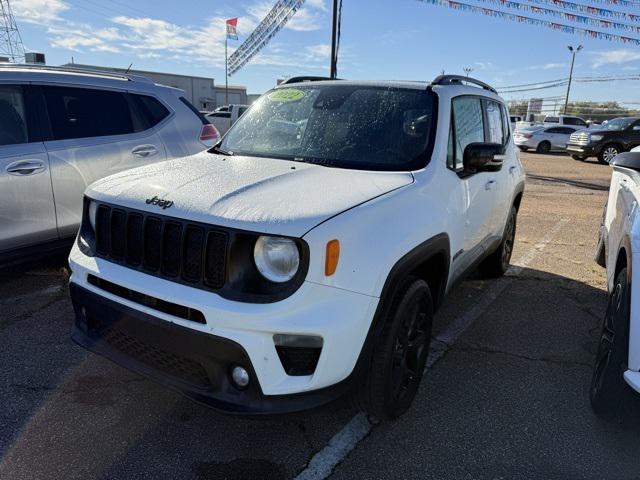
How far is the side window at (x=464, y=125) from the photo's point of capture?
10.9 feet

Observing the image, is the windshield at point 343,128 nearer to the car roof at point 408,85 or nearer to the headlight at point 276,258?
the car roof at point 408,85

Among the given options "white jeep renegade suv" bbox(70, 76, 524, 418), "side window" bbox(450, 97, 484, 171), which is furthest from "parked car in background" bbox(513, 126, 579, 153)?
"white jeep renegade suv" bbox(70, 76, 524, 418)

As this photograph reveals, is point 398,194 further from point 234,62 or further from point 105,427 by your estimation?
point 234,62

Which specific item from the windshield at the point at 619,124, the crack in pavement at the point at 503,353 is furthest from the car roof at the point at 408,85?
the windshield at the point at 619,124

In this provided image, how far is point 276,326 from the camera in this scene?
2043 mm

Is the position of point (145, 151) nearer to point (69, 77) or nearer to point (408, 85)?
point (69, 77)

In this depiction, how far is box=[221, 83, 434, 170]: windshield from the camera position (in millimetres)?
3096

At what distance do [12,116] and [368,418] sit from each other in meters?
3.66

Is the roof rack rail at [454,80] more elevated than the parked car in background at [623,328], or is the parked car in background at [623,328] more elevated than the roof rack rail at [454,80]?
the roof rack rail at [454,80]

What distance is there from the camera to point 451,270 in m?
3.24

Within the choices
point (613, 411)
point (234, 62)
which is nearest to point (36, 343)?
point (613, 411)

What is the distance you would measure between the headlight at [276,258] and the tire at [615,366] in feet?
5.31

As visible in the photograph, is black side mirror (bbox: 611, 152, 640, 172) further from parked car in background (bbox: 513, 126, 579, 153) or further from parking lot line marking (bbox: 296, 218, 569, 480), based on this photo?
parked car in background (bbox: 513, 126, 579, 153)

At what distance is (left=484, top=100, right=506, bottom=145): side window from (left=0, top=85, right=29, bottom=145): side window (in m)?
3.84
